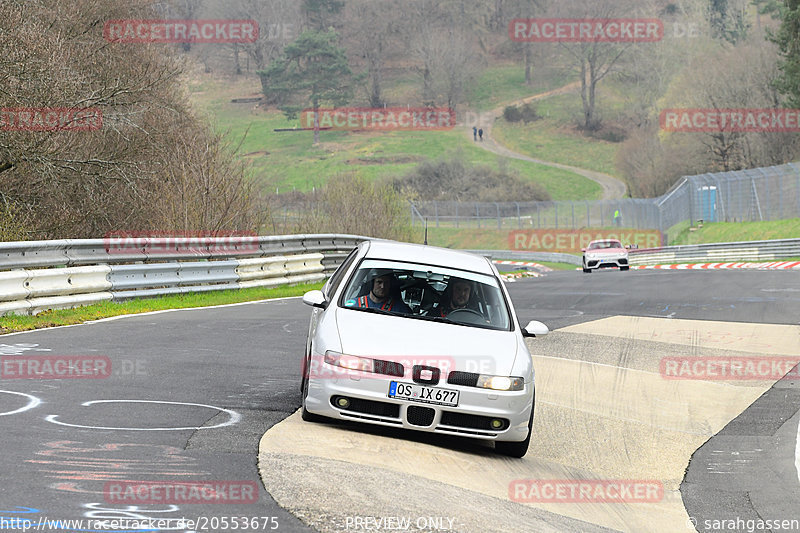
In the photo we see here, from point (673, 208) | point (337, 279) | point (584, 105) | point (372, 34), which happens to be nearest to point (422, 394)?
point (337, 279)

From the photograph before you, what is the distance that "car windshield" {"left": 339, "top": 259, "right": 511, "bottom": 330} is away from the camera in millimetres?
8930

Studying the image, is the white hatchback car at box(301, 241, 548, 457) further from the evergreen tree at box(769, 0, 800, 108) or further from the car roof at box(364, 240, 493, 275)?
the evergreen tree at box(769, 0, 800, 108)

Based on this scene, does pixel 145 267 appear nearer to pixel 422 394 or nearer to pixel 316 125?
→ pixel 422 394

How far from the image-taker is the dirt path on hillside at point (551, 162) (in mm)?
108438

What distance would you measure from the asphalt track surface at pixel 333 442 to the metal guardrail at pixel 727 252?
28.2 metres

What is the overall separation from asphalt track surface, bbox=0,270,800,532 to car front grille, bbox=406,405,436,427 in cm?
18

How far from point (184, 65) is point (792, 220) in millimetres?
28798

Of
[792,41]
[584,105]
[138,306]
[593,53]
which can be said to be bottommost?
[138,306]

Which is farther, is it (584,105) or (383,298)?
(584,105)

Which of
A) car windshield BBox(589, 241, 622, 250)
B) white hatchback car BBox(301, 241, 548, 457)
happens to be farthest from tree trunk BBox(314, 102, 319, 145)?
white hatchback car BBox(301, 241, 548, 457)

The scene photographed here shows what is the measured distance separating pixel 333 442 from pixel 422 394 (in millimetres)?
741

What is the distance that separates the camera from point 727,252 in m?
45.4

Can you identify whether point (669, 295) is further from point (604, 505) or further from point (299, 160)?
point (299, 160)

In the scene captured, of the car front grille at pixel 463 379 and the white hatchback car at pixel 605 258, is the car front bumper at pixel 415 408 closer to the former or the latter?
the car front grille at pixel 463 379
